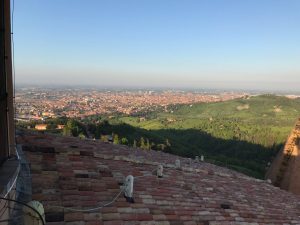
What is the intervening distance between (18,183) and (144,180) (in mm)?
2449

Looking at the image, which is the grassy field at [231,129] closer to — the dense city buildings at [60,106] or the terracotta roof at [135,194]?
the dense city buildings at [60,106]

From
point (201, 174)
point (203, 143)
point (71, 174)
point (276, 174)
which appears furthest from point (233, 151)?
point (71, 174)

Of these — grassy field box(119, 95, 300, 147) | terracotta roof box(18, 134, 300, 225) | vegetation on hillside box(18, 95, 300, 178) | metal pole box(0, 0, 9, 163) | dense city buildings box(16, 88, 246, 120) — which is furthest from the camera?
grassy field box(119, 95, 300, 147)

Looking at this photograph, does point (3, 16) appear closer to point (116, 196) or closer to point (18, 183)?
point (18, 183)

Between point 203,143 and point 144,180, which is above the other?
point 144,180

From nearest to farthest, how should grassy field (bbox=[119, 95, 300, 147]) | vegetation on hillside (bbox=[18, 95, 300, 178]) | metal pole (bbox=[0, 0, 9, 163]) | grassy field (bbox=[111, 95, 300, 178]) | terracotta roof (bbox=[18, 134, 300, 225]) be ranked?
metal pole (bbox=[0, 0, 9, 163]) < terracotta roof (bbox=[18, 134, 300, 225]) < vegetation on hillside (bbox=[18, 95, 300, 178]) < grassy field (bbox=[111, 95, 300, 178]) < grassy field (bbox=[119, 95, 300, 147])

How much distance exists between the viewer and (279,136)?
60219 millimetres

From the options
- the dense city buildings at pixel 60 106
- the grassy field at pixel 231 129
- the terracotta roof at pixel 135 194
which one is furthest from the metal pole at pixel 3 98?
the grassy field at pixel 231 129

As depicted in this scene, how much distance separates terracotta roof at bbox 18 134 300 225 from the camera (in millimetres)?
4297

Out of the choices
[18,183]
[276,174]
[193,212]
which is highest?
[18,183]

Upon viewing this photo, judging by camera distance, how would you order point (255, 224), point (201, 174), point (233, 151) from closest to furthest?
point (255, 224)
point (201, 174)
point (233, 151)

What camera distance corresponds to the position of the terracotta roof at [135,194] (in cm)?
430

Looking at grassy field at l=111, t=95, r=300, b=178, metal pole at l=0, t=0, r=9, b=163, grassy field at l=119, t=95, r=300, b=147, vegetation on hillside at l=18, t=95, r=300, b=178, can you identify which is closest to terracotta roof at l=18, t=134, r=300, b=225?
metal pole at l=0, t=0, r=9, b=163

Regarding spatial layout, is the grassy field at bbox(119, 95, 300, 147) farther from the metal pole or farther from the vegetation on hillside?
the metal pole
